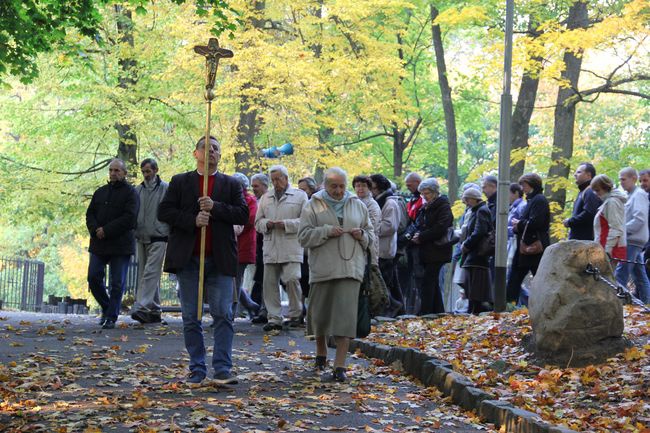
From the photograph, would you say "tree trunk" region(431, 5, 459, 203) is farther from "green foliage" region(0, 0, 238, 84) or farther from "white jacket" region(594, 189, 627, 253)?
"green foliage" region(0, 0, 238, 84)

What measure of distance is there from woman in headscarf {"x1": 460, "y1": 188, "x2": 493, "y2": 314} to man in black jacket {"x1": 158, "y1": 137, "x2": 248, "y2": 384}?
21.6ft

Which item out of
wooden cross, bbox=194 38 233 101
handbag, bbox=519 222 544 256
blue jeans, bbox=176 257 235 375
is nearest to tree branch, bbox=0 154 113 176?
handbag, bbox=519 222 544 256

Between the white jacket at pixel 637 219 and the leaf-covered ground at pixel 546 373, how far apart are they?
224 cm

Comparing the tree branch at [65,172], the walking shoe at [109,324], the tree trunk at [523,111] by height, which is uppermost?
the tree trunk at [523,111]

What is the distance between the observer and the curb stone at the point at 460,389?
7.63 meters

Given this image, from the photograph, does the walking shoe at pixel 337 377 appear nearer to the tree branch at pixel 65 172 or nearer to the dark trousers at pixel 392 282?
the dark trousers at pixel 392 282

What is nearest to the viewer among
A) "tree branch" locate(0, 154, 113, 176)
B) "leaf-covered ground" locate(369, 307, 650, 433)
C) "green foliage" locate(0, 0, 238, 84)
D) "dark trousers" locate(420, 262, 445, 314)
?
"leaf-covered ground" locate(369, 307, 650, 433)

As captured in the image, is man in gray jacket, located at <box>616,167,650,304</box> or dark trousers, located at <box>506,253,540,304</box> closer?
man in gray jacket, located at <box>616,167,650,304</box>

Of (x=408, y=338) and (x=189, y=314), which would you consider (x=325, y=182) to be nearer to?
(x=189, y=314)

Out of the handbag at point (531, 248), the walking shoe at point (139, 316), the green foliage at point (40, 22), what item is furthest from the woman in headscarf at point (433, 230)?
the walking shoe at point (139, 316)

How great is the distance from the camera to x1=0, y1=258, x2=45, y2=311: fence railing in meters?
30.5

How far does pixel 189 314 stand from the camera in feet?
32.5

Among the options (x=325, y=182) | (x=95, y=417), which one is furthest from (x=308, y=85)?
(x=95, y=417)

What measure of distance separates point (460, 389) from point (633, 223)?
22.7 feet
